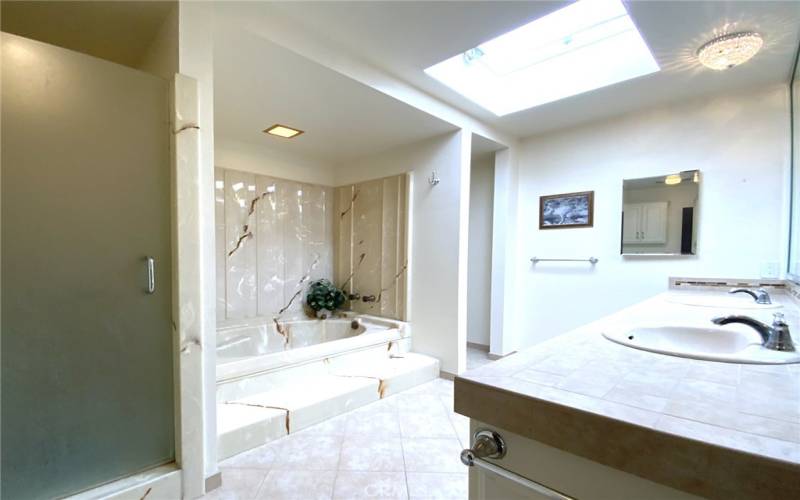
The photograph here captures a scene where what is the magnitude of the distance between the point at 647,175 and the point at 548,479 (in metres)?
3.09

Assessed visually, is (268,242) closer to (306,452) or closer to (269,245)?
(269,245)

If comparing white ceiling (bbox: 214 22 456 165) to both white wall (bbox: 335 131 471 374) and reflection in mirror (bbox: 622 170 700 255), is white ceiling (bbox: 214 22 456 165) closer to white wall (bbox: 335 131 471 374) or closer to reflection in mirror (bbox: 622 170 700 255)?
white wall (bbox: 335 131 471 374)

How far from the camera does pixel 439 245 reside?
3025 mm

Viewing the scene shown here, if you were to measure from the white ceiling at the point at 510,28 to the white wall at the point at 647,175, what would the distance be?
12.4 inches

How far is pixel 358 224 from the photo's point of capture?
12.5 ft

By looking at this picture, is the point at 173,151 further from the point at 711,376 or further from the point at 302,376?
the point at 711,376

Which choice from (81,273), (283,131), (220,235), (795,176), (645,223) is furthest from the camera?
(220,235)

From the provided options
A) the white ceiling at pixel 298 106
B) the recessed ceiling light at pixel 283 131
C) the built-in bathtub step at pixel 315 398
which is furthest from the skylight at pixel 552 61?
the built-in bathtub step at pixel 315 398

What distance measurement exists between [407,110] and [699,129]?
7.62 ft

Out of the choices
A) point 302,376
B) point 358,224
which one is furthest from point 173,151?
point 358,224

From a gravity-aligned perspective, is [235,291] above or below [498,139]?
below

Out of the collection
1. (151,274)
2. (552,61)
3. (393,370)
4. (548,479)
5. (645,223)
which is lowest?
(393,370)

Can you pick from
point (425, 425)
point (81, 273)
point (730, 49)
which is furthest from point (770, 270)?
point (81, 273)

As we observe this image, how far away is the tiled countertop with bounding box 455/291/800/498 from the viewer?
0.41 m
